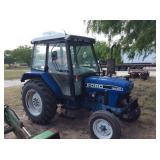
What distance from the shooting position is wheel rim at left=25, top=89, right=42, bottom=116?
18.4 ft

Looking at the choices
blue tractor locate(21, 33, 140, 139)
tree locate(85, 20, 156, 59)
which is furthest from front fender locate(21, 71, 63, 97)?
tree locate(85, 20, 156, 59)

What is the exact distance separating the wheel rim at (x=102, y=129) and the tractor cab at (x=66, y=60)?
982 mm

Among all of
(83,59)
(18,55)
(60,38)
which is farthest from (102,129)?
(18,55)

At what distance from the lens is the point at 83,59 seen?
222 inches

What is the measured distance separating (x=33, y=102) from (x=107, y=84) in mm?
1868

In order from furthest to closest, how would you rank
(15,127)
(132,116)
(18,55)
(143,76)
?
1. (18,55)
2. (143,76)
3. (132,116)
4. (15,127)

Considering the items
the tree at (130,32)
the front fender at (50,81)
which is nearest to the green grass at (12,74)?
the tree at (130,32)

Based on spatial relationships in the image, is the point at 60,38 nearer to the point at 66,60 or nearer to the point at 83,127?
the point at 66,60

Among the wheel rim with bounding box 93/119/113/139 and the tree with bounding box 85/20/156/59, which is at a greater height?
the tree with bounding box 85/20/156/59

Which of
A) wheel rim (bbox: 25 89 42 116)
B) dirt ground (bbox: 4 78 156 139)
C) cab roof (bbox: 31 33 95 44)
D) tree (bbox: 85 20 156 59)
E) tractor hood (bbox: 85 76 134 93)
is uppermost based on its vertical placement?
tree (bbox: 85 20 156 59)

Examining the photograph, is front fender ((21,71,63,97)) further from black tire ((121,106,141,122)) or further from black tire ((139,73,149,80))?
black tire ((139,73,149,80))

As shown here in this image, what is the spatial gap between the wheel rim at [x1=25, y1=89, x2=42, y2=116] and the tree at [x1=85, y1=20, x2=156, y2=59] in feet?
11.0

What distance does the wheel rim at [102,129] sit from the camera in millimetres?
4477
